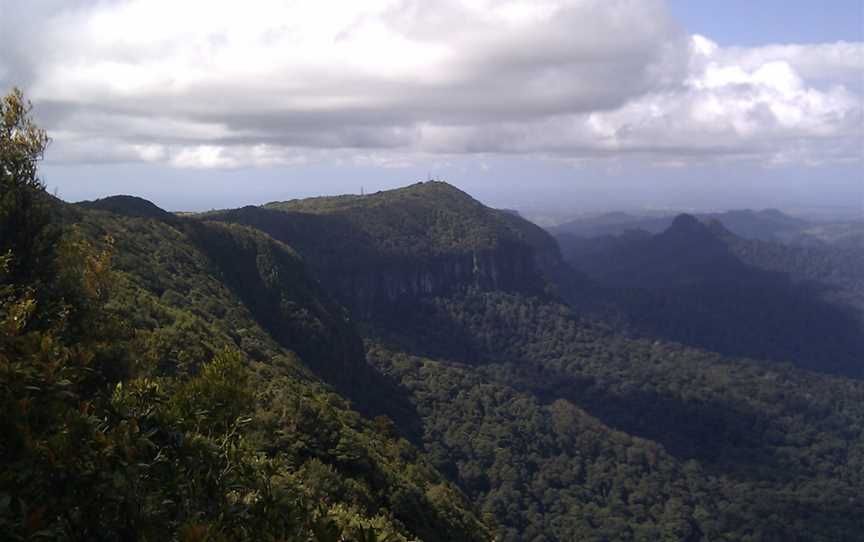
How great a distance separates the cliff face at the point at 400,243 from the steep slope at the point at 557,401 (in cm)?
46

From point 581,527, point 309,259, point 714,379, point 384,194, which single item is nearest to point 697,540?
point 581,527

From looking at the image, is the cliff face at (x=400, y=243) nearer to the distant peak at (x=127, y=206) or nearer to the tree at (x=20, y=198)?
the distant peak at (x=127, y=206)

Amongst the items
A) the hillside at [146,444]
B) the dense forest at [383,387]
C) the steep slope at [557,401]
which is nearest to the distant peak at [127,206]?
the dense forest at [383,387]

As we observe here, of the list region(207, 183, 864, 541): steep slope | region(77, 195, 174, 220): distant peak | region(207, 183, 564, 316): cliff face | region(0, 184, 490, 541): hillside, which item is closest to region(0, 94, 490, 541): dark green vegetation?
region(0, 184, 490, 541): hillside

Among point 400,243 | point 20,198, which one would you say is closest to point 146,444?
point 20,198

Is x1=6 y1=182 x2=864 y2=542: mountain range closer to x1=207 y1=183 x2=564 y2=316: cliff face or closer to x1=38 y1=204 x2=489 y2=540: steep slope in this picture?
x1=38 y1=204 x2=489 y2=540: steep slope

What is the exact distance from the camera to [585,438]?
82.9m

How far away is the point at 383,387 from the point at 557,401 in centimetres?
3292

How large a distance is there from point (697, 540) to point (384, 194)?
411 feet

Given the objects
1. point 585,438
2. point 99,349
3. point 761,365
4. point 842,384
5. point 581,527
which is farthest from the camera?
point 761,365

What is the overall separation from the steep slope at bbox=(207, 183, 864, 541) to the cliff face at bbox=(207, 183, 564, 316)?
462mm

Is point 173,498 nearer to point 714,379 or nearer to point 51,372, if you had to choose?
point 51,372

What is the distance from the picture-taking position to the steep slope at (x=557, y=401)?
6869 centimetres

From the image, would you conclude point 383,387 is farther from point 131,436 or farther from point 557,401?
point 131,436
